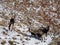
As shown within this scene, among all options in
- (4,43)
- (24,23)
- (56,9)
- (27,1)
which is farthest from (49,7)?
(4,43)

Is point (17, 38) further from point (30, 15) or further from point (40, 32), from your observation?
point (30, 15)

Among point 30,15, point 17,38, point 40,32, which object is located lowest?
point 17,38

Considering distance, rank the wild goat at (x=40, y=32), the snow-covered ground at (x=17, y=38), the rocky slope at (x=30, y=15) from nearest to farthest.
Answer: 1. the snow-covered ground at (x=17, y=38)
2. the wild goat at (x=40, y=32)
3. the rocky slope at (x=30, y=15)

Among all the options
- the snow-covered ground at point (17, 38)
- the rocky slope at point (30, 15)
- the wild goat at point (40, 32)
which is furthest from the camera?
the rocky slope at point (30, 15)

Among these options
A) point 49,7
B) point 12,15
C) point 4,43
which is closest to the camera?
point 4,43

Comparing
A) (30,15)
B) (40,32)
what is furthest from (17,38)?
(30,15)

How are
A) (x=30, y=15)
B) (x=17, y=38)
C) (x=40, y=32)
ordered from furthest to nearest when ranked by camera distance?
(x=30, y=15) < (x=40, y=32) < (x=17, y=38)

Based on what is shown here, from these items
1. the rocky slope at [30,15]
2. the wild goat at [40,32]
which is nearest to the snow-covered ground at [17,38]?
the rocky slope at [30,15]

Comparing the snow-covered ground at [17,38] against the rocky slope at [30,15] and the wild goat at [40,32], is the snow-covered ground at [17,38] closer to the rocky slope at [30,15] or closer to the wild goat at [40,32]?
the rocky slope at [30,15]

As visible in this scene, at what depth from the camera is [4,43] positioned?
1429cm

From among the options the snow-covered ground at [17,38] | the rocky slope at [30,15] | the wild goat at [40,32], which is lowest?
the snow-covered ground at [17,38]

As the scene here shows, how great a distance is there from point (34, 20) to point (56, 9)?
472 cm

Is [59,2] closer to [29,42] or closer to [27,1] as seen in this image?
[27,1]

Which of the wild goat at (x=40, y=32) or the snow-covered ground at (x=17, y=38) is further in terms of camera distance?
the wild goat at (x=40, y=32)
